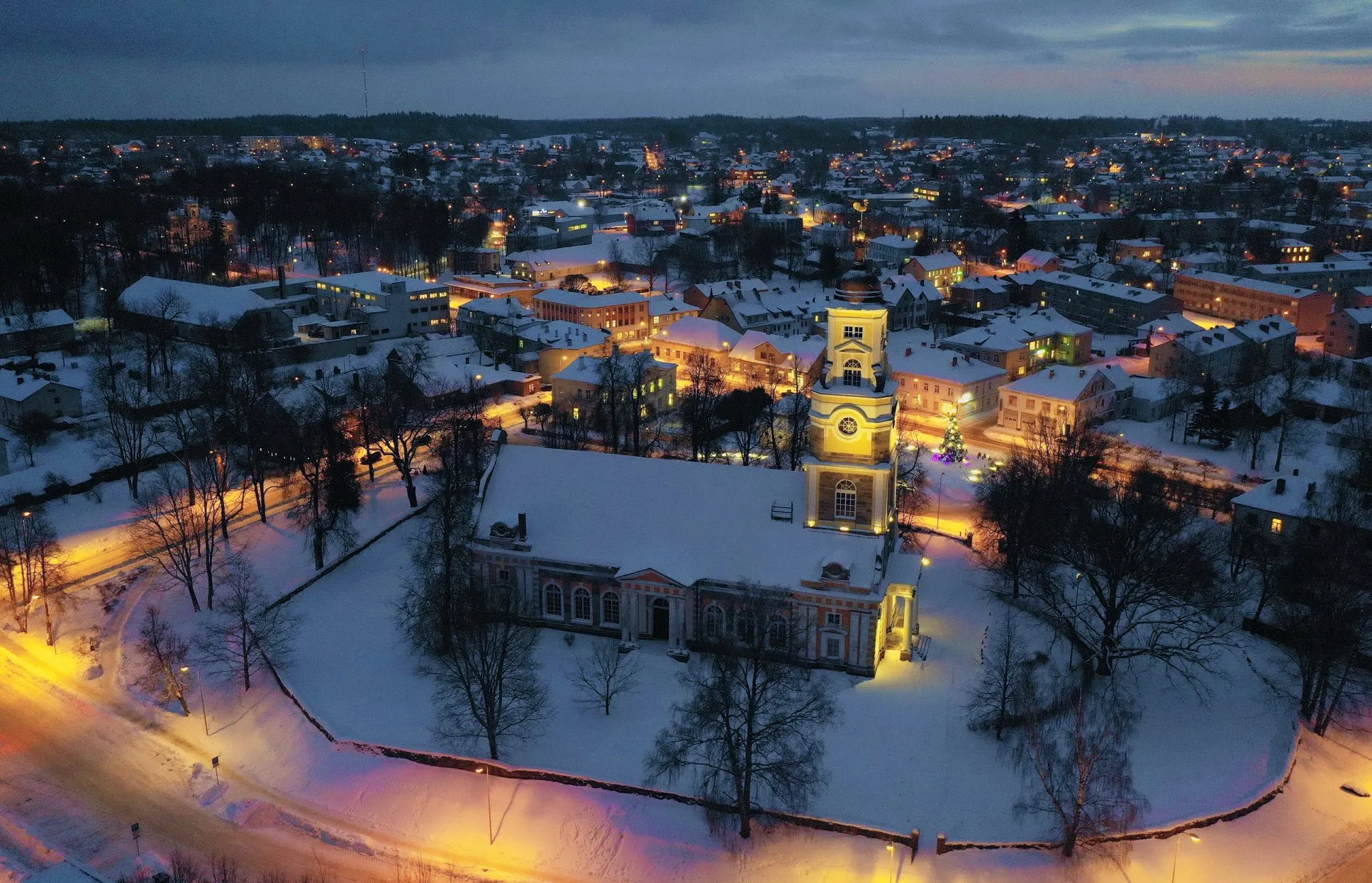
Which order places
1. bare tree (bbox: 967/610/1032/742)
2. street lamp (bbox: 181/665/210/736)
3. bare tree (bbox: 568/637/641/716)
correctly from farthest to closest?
1. bare tree (bbox: 568/637/641/716)
2. street lamp (bbox: 181/665/210/736)
3. bare tree (bbox: 967/610/1032/742)

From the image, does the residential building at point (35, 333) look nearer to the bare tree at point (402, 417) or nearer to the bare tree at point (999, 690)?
the bare tree at point (402, 417)

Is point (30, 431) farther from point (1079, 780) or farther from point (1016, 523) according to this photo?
point (1079, 780)

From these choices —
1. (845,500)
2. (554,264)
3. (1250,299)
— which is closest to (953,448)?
A: (845,500)

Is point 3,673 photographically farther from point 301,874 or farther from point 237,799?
point 301,874

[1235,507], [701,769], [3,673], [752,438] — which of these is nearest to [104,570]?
[3,673]

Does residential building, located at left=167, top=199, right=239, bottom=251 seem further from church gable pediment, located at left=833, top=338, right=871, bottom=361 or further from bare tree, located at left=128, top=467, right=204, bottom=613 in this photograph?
church gable pediment, located at left=833, top=338, right=871, bottom=361

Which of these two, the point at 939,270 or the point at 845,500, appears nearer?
the point at 845,500

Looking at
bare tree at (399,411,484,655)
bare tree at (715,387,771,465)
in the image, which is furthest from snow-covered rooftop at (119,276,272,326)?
bare tree at (399,411,484,655)
